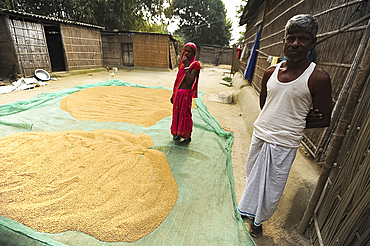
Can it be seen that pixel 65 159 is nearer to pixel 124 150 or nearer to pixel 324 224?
pixel 124 150

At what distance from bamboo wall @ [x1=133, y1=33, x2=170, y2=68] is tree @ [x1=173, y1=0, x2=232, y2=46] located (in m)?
13.7

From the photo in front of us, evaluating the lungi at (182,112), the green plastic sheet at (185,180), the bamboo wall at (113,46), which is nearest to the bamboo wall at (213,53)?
the bamboo wall at (113,46)

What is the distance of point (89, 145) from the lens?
8.50ft

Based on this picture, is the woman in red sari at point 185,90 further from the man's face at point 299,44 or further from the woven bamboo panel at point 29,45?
the woven bamboo panel at point 29,45

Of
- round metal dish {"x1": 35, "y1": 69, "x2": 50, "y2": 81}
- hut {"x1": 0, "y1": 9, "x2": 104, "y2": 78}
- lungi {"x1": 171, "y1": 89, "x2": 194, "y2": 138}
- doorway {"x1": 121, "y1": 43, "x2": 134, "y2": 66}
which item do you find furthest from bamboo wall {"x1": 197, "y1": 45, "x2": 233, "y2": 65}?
lungi {"x1": 171, "y1": 89, "x2": 194, "y2": 138}

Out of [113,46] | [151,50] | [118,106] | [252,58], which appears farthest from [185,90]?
[113,46]

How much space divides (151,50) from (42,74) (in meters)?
6.51

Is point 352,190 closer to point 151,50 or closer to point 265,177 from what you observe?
point 265,177

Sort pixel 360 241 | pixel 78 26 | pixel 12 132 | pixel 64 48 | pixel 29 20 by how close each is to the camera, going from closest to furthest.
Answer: pixel 360 241 < pixel 12 132 < pixel 29 20 < pixel 64 48 < pixel 78 26

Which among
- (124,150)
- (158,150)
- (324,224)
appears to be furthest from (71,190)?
(324,224)

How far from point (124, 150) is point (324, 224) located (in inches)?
89.3

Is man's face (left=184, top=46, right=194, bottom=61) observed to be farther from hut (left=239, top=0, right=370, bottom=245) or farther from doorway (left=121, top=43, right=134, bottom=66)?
doorway (left=121, top=43, right=134, bottom=66)

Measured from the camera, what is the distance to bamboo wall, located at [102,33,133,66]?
11.9 metres

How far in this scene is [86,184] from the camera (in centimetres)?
192
